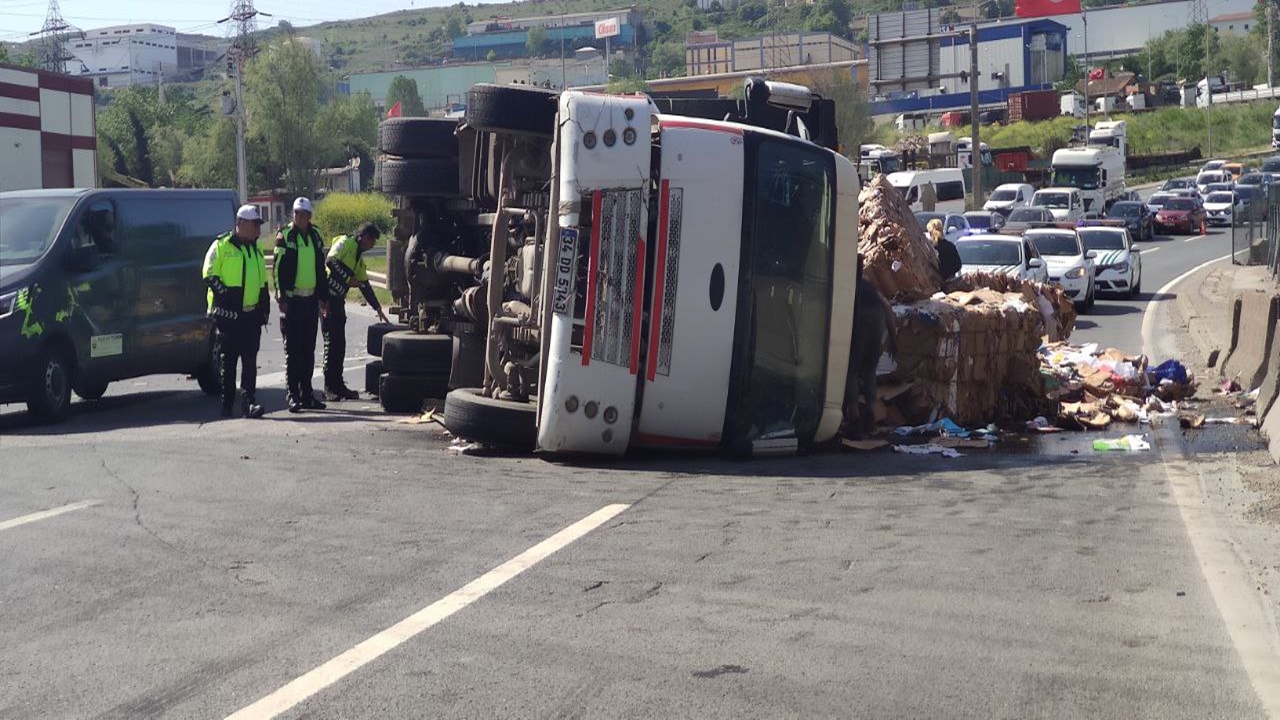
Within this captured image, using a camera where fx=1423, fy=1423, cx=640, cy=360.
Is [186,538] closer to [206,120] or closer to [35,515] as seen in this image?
[35,515]

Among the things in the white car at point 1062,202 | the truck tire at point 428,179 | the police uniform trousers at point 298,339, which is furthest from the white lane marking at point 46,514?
the white car at point 1062,202

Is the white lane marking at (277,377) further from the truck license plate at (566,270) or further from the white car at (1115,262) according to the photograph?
the white car at (1115,262)

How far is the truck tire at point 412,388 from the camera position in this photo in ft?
41.0

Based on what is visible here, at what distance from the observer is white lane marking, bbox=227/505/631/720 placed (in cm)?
488

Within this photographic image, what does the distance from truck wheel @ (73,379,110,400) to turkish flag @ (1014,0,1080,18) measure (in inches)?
5312

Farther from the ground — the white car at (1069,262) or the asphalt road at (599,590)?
the white car at (1069,262)

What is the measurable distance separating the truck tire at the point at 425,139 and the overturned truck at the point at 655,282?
1.83 m

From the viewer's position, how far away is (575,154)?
352 inches

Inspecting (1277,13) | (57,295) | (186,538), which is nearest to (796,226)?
(186,538)

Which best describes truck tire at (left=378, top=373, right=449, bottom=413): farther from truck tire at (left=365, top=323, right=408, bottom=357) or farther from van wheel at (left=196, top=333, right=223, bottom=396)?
van wheel at (left=196, top=333, right=223, bottom=396)

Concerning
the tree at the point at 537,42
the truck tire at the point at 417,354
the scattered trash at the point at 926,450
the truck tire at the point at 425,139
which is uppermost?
the tree at the point at 537,42

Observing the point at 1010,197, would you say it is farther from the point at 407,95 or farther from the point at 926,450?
the point at 407,95

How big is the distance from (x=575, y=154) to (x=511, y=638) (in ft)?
13.6

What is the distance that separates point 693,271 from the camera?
30.2 ft
